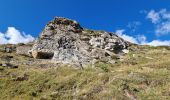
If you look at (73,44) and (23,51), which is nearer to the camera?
(73,44)

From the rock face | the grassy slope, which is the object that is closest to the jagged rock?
the rock face

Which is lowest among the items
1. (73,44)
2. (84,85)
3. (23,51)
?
(84,85)

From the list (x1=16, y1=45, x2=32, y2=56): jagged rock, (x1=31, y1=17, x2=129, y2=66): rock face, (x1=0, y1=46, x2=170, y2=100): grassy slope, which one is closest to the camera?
(x1=0, y1=46, x2=170, y2=100): grassy slope

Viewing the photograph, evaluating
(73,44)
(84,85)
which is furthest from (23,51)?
(84,85)

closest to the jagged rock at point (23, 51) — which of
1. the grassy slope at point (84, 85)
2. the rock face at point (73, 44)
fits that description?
the rock face at point (73, 44)

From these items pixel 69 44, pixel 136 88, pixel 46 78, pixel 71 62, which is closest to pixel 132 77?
pixel 136 88

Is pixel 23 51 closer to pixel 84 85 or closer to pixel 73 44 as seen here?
pixel 73 44

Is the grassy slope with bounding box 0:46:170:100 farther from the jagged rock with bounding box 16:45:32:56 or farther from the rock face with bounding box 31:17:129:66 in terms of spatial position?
the jagged rock with bounding box 16:45:32:56

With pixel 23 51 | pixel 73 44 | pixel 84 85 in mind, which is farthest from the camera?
pixel 23 51

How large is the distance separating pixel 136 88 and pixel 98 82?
11.5 feet

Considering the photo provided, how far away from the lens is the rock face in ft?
142

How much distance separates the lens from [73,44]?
46875mm

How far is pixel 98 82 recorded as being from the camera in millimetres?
27812

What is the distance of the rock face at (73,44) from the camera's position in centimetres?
4334
